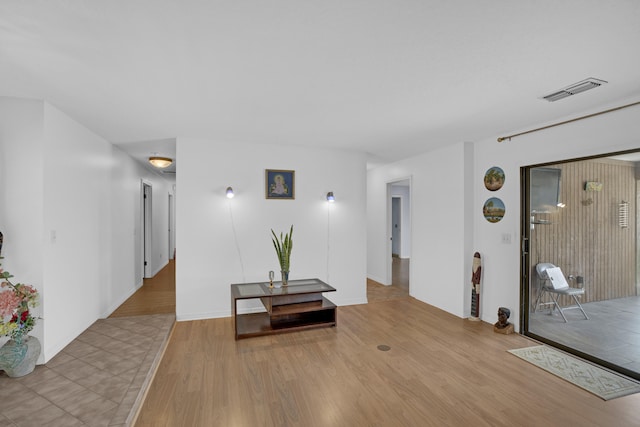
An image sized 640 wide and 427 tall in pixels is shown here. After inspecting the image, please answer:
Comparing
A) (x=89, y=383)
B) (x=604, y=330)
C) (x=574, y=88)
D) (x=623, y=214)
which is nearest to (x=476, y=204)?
(x=623, y=214)

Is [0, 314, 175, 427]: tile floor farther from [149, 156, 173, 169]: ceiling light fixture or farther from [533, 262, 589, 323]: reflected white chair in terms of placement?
[533, 262, 589, 323]: reflected white chair

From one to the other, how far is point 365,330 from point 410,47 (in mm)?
3119

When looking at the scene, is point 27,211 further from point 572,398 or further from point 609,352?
point 609,352

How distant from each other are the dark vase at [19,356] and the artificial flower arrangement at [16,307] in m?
0.06

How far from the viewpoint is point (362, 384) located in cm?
263

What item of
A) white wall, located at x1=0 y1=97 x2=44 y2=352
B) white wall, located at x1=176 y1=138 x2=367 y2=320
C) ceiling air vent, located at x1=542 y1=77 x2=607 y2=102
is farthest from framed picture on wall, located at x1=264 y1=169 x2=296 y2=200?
ceiling air vent, located at x1=542 y1=77 x2=607 y2=102

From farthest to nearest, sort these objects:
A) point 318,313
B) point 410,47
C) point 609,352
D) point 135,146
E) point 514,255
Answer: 1. point 135,146
2. point 318,313
3. point 514,255
4. point 609,352
5. point 410,47

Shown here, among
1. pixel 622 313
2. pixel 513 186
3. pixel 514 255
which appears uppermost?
pixel 513 186

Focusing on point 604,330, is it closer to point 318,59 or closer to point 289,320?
point 289,320

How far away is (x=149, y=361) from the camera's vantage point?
2.85 meters

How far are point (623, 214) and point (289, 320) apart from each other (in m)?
3.62

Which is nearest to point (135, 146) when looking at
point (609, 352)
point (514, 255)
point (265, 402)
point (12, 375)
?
point (12, 375)

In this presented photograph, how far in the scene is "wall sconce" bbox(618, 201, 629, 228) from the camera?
289 centimetres

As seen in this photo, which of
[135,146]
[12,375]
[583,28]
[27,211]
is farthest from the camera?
[135,146]
